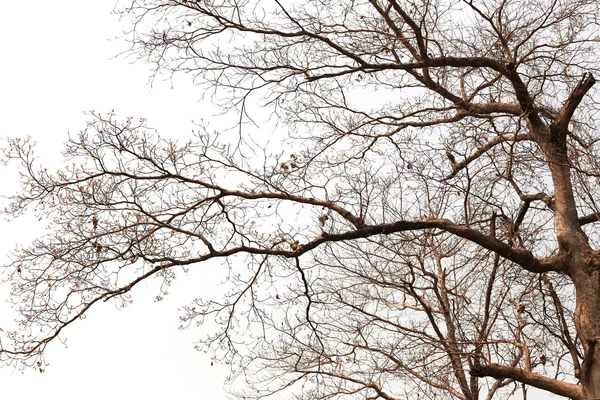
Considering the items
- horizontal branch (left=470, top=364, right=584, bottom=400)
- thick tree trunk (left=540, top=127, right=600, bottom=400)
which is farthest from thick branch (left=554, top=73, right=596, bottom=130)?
horizontal branch (left=470, top=364, right=584, bottom=400)

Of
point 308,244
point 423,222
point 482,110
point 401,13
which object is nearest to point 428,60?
point 401,13

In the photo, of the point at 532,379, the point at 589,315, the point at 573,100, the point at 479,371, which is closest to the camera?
the point at 479,371

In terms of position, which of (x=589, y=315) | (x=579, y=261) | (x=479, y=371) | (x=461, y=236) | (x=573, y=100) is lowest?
(x=479, y=371)

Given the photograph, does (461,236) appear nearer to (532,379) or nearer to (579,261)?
(579,261)

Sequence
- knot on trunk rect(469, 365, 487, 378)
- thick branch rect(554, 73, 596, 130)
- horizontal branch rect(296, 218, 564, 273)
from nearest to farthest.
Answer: knot on trunk rect(469, 365, 487, 378), horizontal branch rect(296, 218, 564, 273), thick branch rect(554, 73, 596, 130)

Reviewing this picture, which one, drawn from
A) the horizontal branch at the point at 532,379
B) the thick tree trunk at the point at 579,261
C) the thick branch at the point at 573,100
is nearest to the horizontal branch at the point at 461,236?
the thick tree trunk at the point at 579,261

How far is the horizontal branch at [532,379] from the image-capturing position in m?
5.89

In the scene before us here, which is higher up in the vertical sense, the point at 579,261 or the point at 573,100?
the point at 573,100

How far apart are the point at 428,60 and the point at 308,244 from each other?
90.0 inches

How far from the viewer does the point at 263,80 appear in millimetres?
6906

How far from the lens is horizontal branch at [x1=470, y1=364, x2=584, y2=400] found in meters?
5.89

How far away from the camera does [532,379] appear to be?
6094 mm

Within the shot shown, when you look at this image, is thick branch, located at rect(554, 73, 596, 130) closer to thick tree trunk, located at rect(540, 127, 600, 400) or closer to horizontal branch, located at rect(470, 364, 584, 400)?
thick tree trunk, located at rect(540, 127, 600, 400)

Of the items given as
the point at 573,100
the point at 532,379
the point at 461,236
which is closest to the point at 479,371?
the point at 532,379
